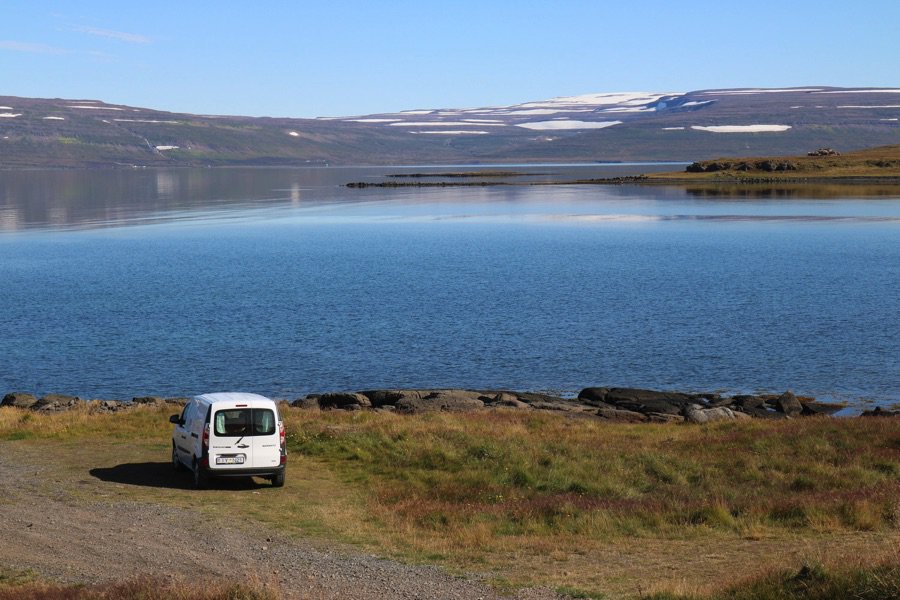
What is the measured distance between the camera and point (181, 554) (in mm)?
19000

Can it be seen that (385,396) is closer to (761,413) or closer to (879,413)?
(761,413)

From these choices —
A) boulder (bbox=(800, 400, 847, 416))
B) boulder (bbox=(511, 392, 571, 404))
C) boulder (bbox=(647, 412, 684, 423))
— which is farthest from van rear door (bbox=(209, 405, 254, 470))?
boulder (bbox=(800, 400, 847, 416))

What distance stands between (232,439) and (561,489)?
7.97m

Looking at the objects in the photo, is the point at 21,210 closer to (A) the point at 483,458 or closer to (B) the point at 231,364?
(B) the point at 231,364

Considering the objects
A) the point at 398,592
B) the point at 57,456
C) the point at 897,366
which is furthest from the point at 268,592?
the point at 897,366

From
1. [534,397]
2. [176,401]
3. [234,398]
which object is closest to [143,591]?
[234,398]

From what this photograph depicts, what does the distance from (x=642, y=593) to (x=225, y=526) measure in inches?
355

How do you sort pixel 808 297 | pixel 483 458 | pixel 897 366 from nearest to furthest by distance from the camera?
pixel 483 458 < pixel 897 366 < pixel 808 297

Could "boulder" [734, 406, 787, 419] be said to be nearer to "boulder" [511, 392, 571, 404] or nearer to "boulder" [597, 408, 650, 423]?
"boulder" [597, 408, 650, 423]

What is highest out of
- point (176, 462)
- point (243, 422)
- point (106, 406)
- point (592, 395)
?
point (243, 422)

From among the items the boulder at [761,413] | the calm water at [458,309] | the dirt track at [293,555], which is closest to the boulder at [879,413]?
the boulder at [761,413]

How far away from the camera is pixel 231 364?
51.8 m

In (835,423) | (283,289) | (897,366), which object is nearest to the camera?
(835,423)

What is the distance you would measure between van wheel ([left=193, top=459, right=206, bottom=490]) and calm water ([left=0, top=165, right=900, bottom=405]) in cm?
2119
